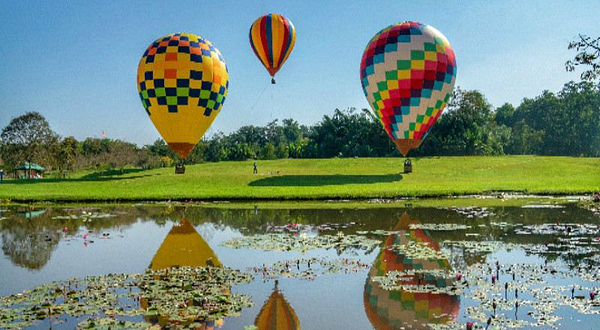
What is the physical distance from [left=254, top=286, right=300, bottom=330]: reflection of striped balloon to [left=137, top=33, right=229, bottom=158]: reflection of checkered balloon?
25526 mm

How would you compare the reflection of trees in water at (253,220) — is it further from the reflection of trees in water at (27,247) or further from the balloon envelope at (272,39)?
the balloon envelope at (272,39)

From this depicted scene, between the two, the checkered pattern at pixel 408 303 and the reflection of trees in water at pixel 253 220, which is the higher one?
the reflection of trees in water at pixel 253 220

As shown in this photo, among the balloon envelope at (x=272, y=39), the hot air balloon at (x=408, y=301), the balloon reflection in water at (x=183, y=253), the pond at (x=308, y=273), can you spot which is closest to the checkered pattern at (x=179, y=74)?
the balloon envelope at (x=272, y=39)

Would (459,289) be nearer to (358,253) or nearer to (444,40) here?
(358,253)

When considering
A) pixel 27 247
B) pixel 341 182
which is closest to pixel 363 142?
pixel 341 182

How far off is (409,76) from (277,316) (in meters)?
29.6

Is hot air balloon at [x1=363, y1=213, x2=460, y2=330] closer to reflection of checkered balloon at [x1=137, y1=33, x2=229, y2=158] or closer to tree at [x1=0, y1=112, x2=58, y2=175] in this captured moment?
reflection of checkered balloon at [x1=137, y1=33, x2=229, y2=158]

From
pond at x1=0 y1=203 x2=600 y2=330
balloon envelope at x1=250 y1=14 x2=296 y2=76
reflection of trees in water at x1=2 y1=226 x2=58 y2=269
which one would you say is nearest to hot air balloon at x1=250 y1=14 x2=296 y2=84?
balloon envelope at x1=250 y1=14 x2=296 y2=76

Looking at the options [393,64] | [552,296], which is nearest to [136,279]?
[552,296]

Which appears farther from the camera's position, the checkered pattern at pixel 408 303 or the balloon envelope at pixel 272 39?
the balloon envelope at pixel 272 39

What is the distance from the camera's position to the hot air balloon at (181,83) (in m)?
34.2

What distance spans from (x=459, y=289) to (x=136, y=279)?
7.39 m

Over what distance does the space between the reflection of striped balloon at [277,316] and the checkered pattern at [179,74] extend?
25453 mm

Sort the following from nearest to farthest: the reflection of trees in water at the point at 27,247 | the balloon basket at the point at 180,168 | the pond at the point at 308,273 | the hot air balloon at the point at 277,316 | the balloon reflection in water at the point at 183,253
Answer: the hot air balloon at the point at 277,316
the pond at the point at 308,273
the balloon reflection in water at the point at 183,253
the reflection of trees in water at the point at 27,247
the balloon basket at the point at 180,168
